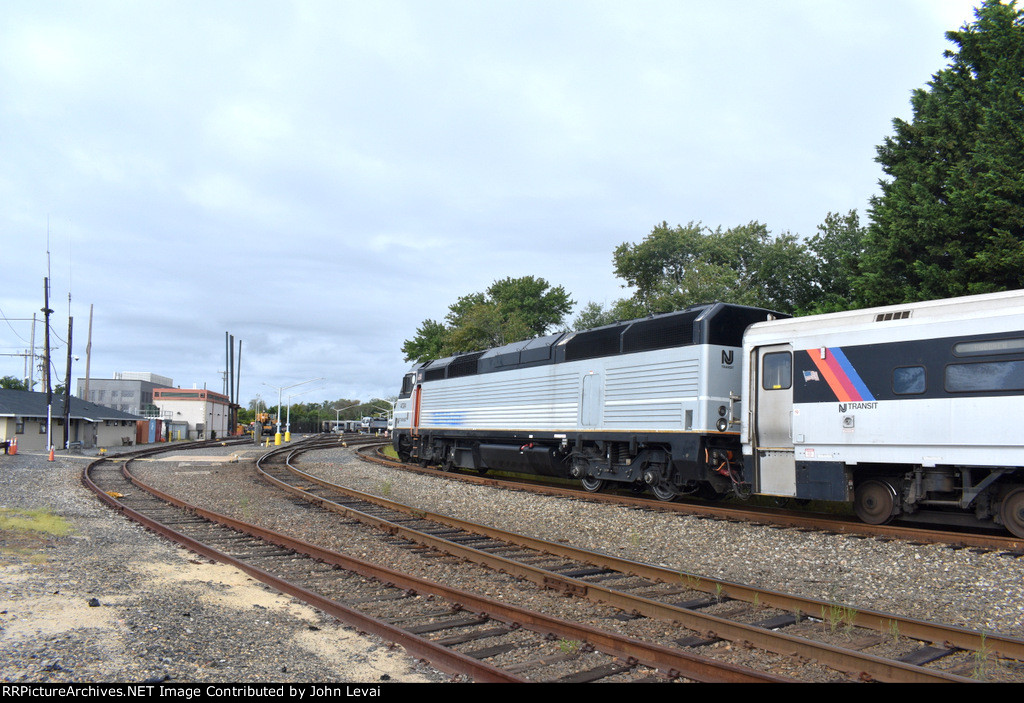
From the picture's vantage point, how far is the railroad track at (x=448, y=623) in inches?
225

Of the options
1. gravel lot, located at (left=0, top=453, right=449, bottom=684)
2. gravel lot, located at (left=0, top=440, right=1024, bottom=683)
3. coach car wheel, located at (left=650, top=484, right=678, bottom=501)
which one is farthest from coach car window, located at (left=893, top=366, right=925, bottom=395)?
gravel lot, located at (left=0, top=453, right=449, bottom=684)

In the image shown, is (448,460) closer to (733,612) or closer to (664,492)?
(664,492)

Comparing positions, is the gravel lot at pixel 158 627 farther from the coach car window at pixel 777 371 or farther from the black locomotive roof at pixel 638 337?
the black locomotive roof at pixel 638 337

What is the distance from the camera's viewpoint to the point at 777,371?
41.0 feet

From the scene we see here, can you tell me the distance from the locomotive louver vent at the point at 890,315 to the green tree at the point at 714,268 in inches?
748

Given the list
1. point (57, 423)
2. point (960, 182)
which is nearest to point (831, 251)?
point (960, 182)

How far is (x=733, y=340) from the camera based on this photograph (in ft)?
47.0

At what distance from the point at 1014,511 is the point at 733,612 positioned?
532 cm

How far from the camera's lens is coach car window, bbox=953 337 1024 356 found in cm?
955

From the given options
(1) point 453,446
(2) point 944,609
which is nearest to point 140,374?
(1) point 453,446

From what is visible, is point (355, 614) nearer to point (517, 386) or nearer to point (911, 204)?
point (517, 386)

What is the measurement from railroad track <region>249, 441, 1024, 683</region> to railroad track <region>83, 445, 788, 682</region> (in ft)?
2.81

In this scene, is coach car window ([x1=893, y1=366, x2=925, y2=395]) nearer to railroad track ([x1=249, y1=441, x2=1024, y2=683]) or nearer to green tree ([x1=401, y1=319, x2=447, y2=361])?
railroad track ([x1=249, y1=441, x2=1024, y2=683])

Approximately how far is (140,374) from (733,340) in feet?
447
